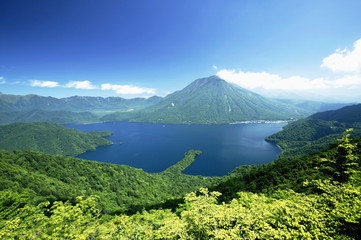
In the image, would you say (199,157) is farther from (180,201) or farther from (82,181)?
(82,181)

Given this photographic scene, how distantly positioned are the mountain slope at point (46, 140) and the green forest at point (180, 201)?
126 m

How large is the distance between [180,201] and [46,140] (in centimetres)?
20679

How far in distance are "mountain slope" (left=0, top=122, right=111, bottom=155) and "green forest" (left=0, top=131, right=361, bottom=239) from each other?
126 metres

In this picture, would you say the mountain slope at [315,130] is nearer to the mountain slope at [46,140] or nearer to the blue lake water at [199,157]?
the blue lake water at [199,157]

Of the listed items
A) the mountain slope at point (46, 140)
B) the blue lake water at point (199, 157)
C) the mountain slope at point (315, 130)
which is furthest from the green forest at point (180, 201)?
the mountain slope at point (46, 140)

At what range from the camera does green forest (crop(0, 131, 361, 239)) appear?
10.3m

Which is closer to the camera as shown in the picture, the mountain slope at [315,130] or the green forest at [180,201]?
the green forest at [180,201]

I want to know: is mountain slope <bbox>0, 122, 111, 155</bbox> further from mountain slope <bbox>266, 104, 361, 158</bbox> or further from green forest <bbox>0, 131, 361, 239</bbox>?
mountain slope <bbox>266, 104, 361, 158</bbox>

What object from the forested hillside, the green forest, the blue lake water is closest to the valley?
the green forest

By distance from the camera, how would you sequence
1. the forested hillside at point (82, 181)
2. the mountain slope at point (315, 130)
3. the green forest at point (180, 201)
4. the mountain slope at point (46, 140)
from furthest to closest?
the mountain slope at point (46, 140), the mountain slope at point (315, 130), the forested hillside at point (82, 181), the green forest at point (180, 201)

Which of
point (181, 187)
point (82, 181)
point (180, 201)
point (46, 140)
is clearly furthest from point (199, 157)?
point (46, 140)

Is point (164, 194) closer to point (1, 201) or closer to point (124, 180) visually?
point (124, 180)

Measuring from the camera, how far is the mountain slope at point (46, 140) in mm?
164250

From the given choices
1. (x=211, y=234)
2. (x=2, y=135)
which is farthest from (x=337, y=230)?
(x=2, y=135)
